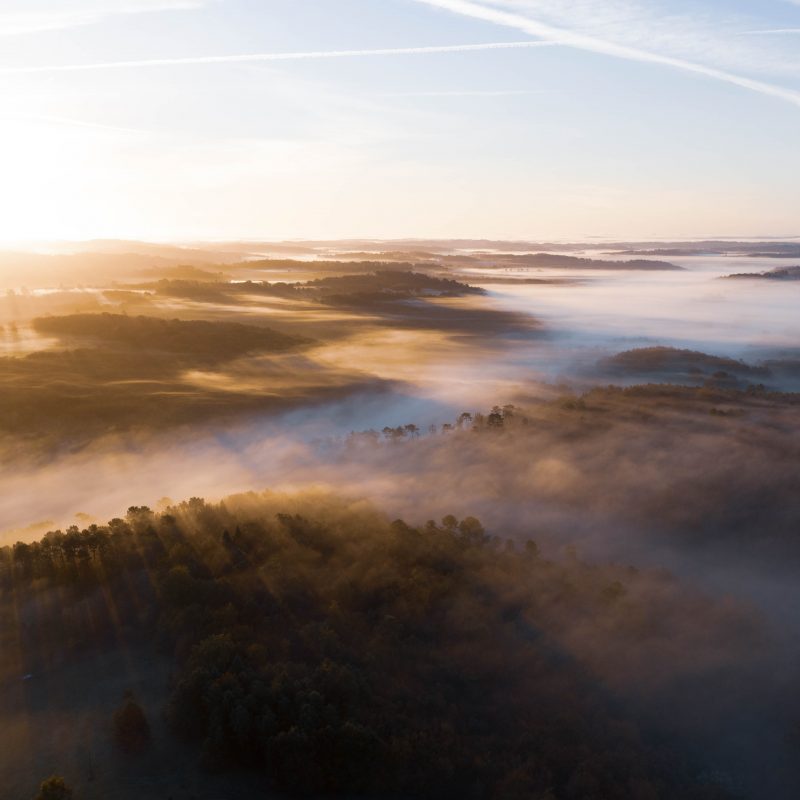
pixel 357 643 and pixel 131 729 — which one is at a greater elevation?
pixel 131 729

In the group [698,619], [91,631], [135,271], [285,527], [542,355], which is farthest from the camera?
[135,271]

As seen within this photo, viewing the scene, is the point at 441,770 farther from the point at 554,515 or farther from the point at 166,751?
the point at 554,515

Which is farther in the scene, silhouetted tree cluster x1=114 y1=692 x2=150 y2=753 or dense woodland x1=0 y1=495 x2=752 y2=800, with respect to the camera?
dense woodland x1=0 y1=495 x2=752 y2=800

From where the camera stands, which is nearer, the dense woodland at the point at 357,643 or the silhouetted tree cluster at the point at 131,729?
the silhouetted tree cluster at the point at 131,729

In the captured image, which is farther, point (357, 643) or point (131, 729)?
point (357, 643)

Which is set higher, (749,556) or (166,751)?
(166,751)

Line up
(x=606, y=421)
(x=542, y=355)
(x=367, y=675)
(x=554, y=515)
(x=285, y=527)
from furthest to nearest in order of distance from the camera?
1. (x=542, y=355)
2. (x=606, y=421)
3. (x=554, y=515)
4. (x=285, y=527)
5. (x=367, y=675)

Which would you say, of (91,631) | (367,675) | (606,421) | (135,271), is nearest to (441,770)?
(367,675)

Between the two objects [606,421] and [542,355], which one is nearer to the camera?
[606,421]
